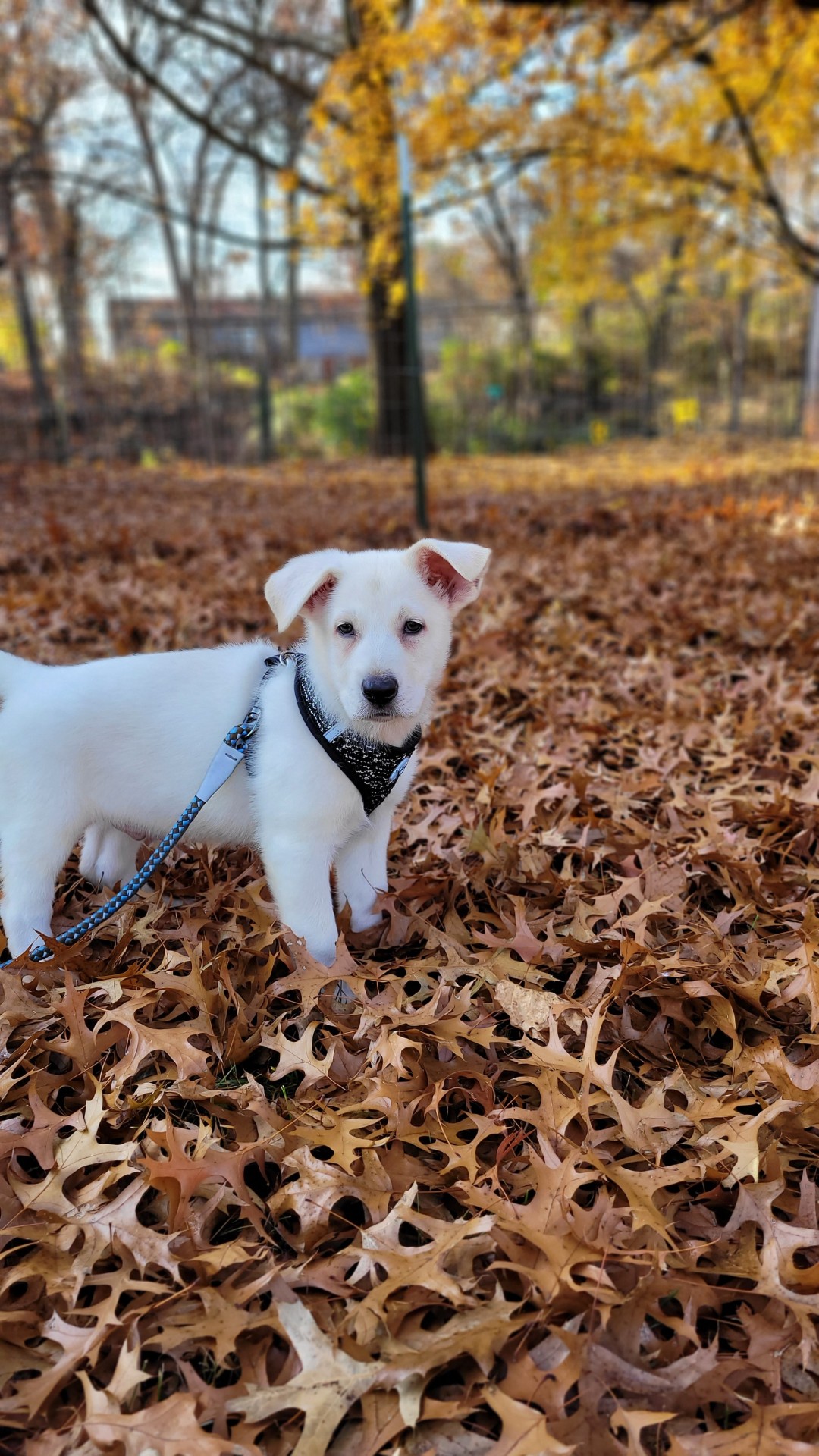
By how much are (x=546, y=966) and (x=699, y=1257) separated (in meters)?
0.95

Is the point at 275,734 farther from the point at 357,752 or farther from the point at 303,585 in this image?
the point at 303,585

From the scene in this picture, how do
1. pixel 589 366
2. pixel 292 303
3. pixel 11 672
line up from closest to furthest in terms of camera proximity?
pixel 11 672
pixel 589 366
pixel 292 303

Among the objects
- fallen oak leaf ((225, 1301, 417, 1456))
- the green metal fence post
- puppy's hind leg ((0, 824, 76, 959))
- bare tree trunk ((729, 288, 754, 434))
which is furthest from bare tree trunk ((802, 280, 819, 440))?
fallen oak leaf ((225, 1301, 417, 1456))

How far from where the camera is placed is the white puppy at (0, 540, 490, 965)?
2561mm

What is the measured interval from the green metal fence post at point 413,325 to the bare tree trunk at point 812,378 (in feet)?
41.9

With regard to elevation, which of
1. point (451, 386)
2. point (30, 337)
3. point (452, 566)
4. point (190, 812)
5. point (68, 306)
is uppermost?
point (68, 306)

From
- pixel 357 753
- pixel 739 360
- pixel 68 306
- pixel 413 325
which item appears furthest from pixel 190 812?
pixel 739 360

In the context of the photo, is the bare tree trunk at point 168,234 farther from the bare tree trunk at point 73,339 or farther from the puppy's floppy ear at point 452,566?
the puppy's floppy ear at point 452,566

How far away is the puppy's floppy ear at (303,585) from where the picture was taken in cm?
252

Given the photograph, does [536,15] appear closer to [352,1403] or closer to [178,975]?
[178,975]

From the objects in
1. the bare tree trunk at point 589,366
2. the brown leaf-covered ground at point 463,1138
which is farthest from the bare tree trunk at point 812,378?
the brown leaf-covered ground at point 463,1138

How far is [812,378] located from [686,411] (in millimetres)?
2659

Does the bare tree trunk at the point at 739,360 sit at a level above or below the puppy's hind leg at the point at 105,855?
above

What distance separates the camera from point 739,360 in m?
20.9
